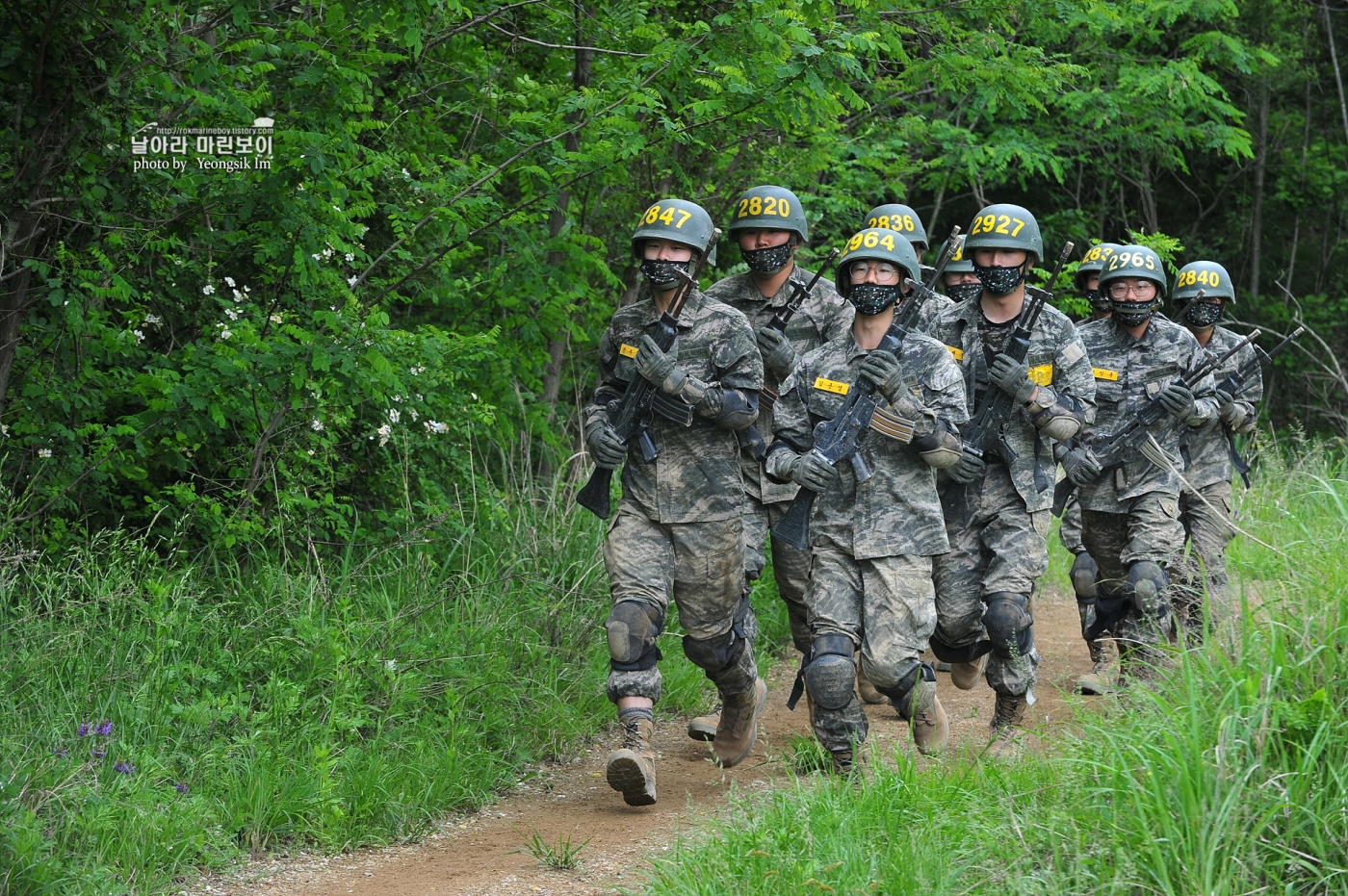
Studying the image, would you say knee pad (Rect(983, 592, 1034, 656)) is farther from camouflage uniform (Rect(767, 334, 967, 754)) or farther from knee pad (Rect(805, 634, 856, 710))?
knee pad (Rect(805, 634, 856, 710))

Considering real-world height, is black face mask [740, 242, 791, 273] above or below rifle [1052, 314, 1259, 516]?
above

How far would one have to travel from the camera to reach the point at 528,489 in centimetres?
816

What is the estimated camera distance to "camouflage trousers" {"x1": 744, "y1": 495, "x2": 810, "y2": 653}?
6684 millimetres

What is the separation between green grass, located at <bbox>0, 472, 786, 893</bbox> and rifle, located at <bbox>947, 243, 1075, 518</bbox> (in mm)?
1919

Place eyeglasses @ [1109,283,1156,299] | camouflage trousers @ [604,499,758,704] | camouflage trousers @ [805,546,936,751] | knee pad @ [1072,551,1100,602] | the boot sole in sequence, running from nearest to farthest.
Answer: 1. the boot sole
2. camouflage trousers @ [805,546,936,751]
3. camouflage trousers @ [604,499,758,704]
4. eyeglasses @ [1109,283,1156,299]
5. knee pad @ [1072,551,1100,602]

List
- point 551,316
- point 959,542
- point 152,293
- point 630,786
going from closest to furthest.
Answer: point 630,786 → point 959,542 → point 152,293 → point 551,316

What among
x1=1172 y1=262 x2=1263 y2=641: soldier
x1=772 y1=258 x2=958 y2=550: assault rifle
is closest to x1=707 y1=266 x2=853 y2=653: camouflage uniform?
x1=772 y1=258 x2=958 y2=550: assault rifle

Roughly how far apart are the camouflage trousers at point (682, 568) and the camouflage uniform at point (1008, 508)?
44.0 inches

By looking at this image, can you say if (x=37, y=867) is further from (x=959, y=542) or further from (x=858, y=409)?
(x=959, y=542)

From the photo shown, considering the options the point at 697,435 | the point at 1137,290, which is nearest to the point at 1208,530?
the point at 1137,290

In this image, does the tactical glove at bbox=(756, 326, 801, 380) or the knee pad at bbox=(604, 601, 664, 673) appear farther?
the tactical glove at bbox=(756, 326, 801, 380)

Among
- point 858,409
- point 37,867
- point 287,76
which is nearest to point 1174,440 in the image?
point 858,409

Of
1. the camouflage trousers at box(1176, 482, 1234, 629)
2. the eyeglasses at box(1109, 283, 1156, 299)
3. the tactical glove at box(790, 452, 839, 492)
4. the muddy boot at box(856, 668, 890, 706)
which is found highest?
the eyeglasses at box(1109, 283, 1156, 299)

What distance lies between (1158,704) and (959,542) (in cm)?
252
